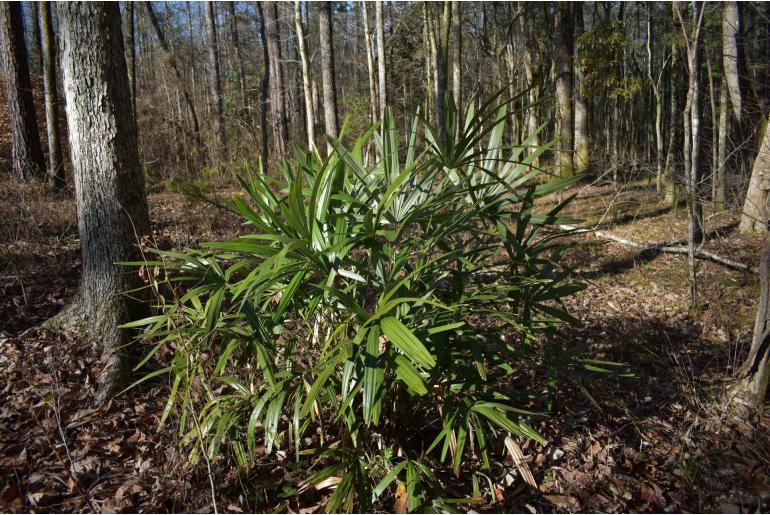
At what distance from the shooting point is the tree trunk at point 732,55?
287 inches

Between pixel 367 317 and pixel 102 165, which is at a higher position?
pixel 102 165

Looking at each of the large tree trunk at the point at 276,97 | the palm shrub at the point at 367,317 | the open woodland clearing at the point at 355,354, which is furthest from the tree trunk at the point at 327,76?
the palm shrub at the point at 367,317

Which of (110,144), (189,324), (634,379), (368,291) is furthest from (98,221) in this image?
(634,379)

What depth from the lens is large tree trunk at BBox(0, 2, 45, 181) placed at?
340 inches

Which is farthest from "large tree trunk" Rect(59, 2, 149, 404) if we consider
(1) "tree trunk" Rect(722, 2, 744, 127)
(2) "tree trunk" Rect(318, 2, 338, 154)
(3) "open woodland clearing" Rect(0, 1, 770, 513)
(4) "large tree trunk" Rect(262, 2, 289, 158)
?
(4) "large tree trunk" Rect(262, 2, 289, 158)

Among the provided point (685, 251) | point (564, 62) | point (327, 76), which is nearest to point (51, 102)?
point (327, 76)

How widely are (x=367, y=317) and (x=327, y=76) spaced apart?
10.3m

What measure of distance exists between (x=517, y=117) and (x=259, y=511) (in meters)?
15.3

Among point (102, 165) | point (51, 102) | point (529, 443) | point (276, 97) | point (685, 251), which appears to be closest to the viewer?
point (529, 443)

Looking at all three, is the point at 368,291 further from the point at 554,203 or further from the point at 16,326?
the point at 554,203

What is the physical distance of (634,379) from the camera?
159 inches

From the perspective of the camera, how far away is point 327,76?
11422 mm

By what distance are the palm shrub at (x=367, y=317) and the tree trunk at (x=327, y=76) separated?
26.9ft

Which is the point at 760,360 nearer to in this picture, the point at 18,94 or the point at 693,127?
the point at 693,127
